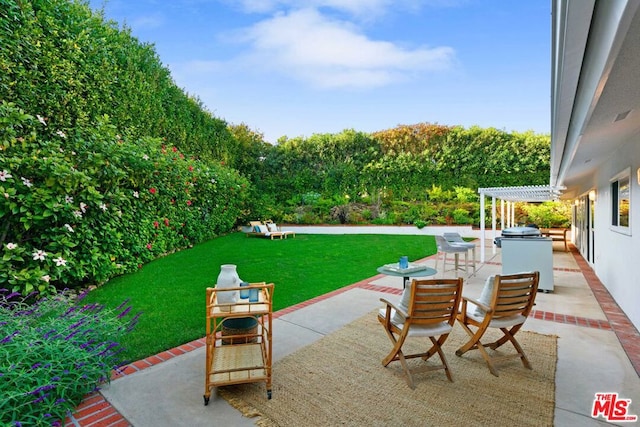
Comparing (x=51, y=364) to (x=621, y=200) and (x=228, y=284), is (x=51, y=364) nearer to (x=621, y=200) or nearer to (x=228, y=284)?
(x=228, y=284)

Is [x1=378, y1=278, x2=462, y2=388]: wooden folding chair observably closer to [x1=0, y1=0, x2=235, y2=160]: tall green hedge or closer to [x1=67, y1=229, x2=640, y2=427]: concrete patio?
[x1=67, y1=229, x2=640, y2=427]: concrete patio

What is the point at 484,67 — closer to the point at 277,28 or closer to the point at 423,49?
the point at 423,49

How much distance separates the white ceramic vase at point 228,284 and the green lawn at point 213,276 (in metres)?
1.22

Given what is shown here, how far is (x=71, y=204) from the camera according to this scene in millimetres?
4379

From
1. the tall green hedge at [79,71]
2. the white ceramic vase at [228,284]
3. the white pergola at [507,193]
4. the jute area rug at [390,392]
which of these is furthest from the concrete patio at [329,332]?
the tall green hedge at [79,71]

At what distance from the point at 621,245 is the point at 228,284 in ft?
18.2

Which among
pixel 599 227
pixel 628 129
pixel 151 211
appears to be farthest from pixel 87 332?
pixel 599 227

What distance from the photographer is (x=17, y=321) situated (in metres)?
2.85

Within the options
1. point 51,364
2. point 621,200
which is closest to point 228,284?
point 51,364

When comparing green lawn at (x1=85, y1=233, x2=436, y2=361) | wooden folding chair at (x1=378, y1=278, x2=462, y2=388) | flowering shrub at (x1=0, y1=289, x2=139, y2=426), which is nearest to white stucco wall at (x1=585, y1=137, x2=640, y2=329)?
wooden folding chair at (x1=378, y1=278, x2=462, y2=388)

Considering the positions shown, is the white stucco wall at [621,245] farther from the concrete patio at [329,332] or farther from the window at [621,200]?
the concrete patio at [329,332]

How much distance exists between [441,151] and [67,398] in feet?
62.2

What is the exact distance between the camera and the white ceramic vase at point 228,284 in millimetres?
2713

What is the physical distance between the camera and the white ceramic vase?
8.90ft
